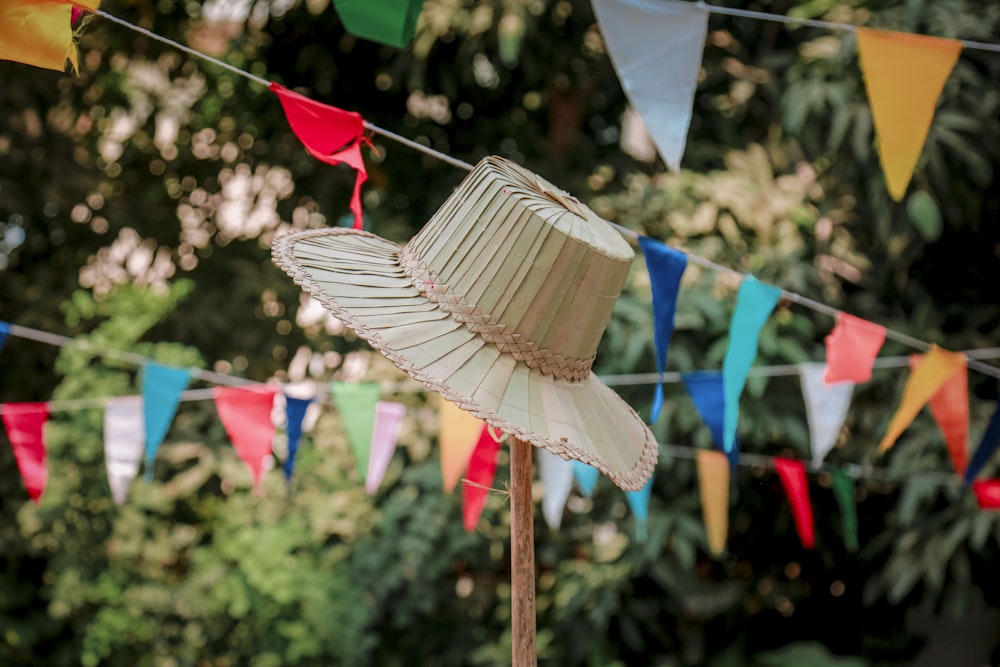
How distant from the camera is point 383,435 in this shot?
312cm

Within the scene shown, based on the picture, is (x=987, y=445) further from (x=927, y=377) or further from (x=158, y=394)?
(x=158, y=394)

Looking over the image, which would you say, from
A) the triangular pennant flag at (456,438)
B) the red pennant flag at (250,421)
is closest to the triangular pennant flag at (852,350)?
the triangular pennant flag at (456,438)

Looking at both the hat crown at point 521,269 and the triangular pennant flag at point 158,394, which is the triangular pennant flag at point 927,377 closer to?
the hat crown at point 521,269

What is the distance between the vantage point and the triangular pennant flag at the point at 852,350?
2527 mm

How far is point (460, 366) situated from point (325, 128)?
2.19ft

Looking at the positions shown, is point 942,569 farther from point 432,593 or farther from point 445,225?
point 445,225

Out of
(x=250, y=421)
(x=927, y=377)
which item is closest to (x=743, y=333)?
(x=927, y=377)

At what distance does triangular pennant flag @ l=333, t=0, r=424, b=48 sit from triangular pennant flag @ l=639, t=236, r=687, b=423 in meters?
0.64

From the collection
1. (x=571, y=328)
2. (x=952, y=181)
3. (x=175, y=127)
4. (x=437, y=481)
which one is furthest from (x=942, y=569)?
(x=175, y=127)

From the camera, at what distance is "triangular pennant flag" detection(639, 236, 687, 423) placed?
217 centimetres

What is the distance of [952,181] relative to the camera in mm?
3693

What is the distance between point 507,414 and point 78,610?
3357 mm

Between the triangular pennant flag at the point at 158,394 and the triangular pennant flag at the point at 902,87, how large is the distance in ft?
5.70

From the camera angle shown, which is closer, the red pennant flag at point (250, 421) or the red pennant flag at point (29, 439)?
the red pennant flag at point (29, 439)
